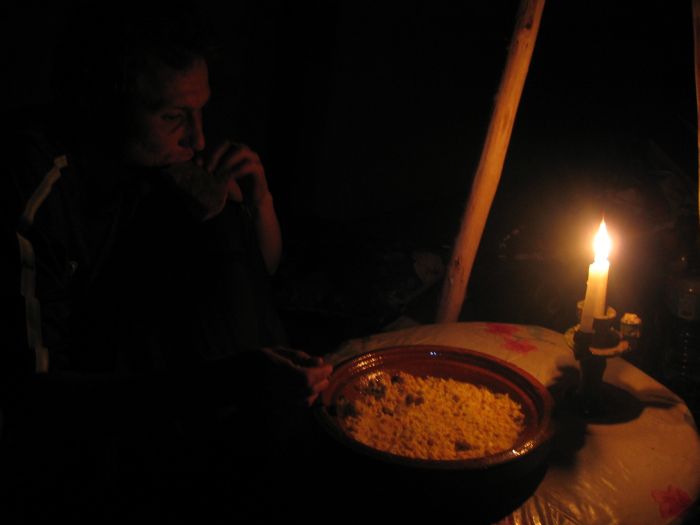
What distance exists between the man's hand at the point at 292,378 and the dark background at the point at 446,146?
7.35 feet

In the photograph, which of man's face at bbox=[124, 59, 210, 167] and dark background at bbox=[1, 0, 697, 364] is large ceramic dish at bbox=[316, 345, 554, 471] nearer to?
man's face at bbox=[124, 59, 210, 167]

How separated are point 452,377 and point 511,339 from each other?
54 centimetres

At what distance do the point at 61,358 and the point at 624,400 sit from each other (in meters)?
1.88

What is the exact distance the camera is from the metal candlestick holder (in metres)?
1.88

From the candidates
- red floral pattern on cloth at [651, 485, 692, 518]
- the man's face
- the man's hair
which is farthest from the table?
the man's hair

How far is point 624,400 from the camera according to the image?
2.07 metres

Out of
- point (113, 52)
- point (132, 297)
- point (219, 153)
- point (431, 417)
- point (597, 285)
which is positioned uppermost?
point (113, 52)

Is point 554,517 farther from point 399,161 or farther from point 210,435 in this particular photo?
point 399,161

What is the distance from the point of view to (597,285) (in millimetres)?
1850

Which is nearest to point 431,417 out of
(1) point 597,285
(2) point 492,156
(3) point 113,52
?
(1) point 597,285

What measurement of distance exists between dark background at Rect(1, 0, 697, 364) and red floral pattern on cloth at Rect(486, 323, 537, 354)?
1.28 meters

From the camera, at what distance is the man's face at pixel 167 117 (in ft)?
6.26

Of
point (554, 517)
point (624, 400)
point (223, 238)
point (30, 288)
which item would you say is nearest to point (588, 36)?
point (624, 400)

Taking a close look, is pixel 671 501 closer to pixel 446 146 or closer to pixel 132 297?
pixel 132 297
